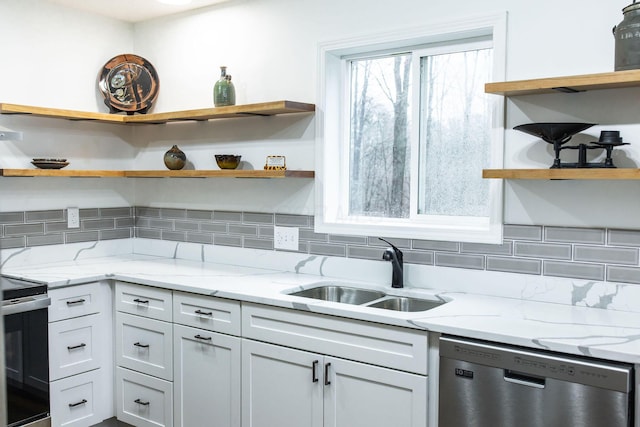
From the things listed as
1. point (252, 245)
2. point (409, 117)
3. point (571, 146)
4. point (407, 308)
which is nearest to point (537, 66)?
point (571, 146)

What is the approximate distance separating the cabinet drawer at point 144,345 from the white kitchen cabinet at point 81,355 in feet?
0.30

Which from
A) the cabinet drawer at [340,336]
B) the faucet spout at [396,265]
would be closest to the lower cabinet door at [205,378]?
the cabinet drawer at [340,336]

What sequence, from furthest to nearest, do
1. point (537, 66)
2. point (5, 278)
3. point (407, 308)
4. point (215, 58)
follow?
point (215, 58) < point (5, 278) < point (407, 308) < point (537, 66)

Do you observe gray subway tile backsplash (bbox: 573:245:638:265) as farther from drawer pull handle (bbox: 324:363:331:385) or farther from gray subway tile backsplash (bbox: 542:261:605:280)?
drawer pull handle (bbox: 324:363:331:385)

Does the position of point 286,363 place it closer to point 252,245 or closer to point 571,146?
point 252,245

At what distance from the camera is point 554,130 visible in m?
2.27

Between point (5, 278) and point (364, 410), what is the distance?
190 cm

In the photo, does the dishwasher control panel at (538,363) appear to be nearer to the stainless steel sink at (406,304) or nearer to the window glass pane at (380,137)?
the stainless steel sink at (406,304)

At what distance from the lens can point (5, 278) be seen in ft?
9.89

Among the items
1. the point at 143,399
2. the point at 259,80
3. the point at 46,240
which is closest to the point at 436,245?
the point at 259,80

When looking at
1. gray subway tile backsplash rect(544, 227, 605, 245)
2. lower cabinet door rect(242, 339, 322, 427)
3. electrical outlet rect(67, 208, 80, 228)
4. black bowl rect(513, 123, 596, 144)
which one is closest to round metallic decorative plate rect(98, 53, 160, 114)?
electrical outlet rect(67, 208, 80, 228)

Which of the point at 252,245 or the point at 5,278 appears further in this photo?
the point at 252,245

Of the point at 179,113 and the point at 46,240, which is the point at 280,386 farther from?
the point at 46,240

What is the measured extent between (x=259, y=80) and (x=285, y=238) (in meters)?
0.88
